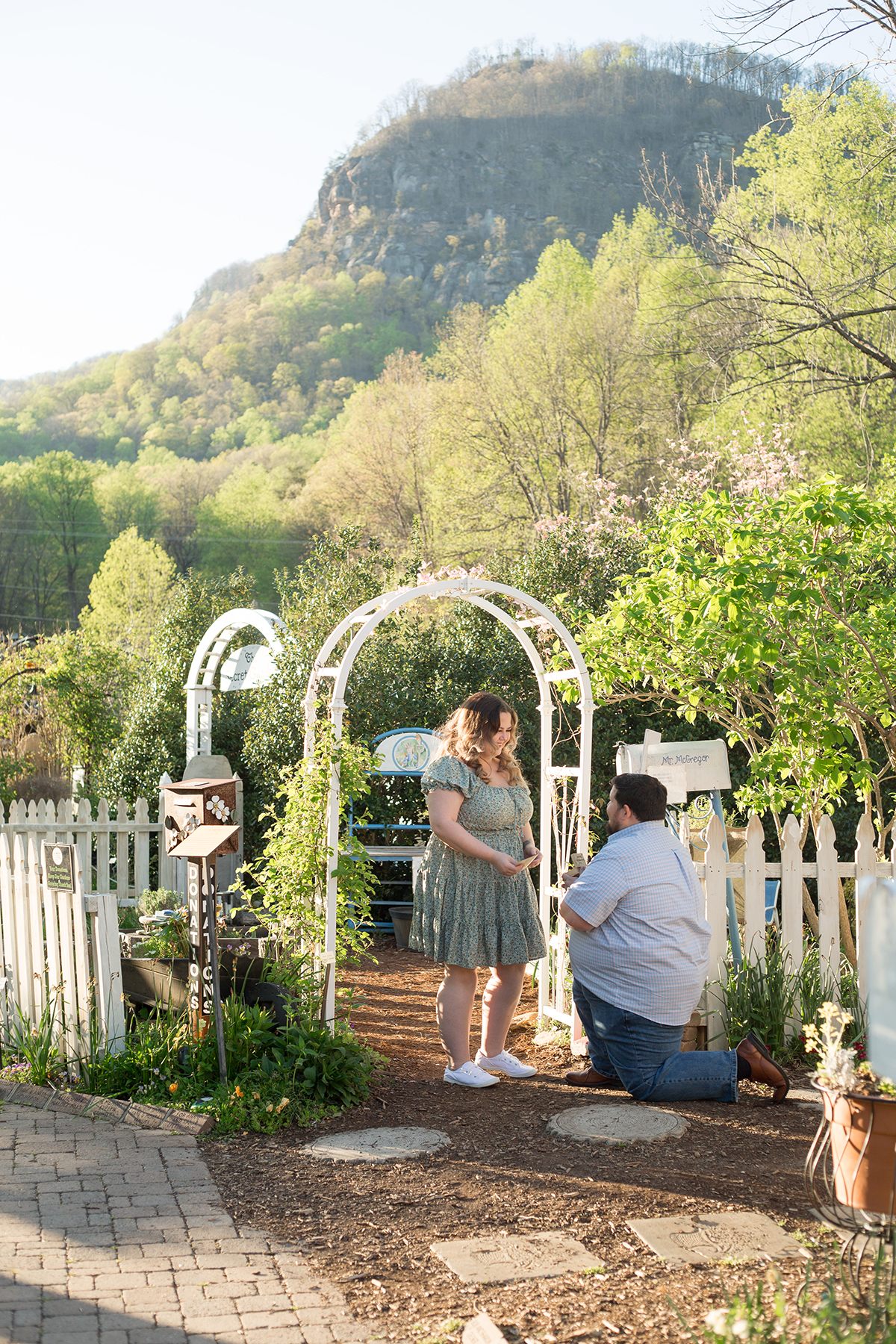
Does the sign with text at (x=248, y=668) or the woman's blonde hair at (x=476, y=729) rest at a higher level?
the sign with text at (x=248, y=668)

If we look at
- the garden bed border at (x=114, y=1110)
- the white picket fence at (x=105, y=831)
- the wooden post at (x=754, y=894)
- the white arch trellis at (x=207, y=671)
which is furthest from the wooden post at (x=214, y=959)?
the white arch trellis at (x=207, y=671)

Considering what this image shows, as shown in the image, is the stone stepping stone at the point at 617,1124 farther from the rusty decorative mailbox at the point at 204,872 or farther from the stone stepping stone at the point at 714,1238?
the rusty decorative mailbox at the point at 204,872

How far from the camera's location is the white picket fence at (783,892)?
495cm

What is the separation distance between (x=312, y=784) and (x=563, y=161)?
3163 inches

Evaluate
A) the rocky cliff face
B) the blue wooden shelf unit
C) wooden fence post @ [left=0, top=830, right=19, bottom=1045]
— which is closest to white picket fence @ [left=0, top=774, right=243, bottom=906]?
the blue wooden shelf unit

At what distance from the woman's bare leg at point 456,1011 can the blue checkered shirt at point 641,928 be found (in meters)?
0.58

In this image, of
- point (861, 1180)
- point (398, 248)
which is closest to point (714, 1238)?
point (861, 1180)

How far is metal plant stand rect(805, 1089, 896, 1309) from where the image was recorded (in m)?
2.50

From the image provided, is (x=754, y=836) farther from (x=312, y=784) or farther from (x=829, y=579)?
(x=312, y=784)

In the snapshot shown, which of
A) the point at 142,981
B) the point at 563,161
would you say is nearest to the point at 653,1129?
the point at 142,981

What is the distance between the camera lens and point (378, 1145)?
381 centimetres

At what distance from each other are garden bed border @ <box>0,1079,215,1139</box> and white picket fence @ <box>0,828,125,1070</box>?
0.20m

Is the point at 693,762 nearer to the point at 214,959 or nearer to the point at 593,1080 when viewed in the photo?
the point at 593,1080

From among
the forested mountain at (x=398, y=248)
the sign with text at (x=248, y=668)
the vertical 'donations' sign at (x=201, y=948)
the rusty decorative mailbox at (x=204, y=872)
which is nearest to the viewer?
the rusty decorative mailbox at (x=204, y=872)
